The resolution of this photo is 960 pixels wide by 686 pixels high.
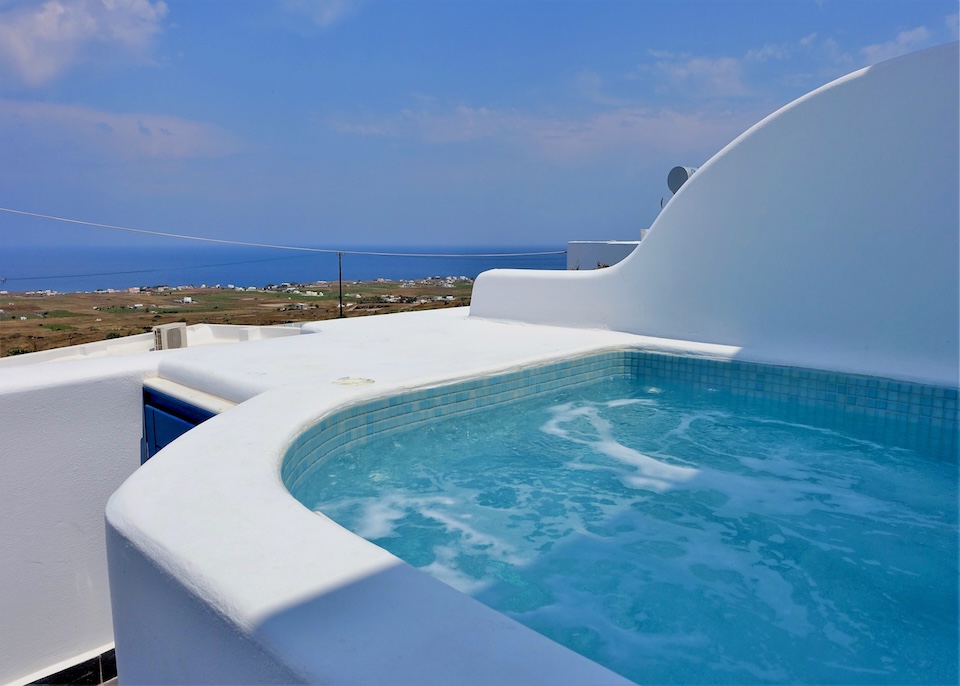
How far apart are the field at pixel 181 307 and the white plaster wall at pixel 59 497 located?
3.53 meters

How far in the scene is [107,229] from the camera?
6.44 metres

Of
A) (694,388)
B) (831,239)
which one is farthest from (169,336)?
(831,239)

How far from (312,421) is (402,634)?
170 cm

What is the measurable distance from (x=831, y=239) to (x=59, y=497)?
4922 mm

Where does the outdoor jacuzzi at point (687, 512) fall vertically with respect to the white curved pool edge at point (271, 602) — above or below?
below

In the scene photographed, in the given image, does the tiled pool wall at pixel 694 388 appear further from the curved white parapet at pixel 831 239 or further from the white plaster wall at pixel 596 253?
the white plaster wall at pixel 596 253

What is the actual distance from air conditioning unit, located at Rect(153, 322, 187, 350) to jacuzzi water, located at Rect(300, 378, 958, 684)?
4.36m

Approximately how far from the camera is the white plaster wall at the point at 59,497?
10.9 feet

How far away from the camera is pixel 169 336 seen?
668cm

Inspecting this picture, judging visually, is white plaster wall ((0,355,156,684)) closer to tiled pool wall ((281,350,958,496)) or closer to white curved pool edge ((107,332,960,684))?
tiled pool wall ((281,350,958,496))

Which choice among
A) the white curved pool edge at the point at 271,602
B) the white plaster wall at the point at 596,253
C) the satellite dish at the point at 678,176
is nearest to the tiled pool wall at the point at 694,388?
the white curved pool edge at the point at 271,602

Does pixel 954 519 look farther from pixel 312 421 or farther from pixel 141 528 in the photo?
pixel 141 528

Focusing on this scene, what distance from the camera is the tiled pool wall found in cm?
310

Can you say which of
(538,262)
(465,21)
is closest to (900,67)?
(538,262)
